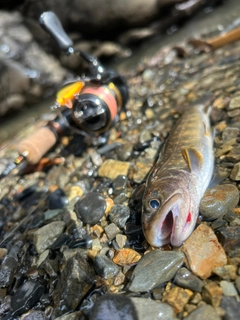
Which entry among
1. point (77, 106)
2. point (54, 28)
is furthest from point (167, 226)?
point (54, 28)

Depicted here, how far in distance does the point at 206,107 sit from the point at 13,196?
265 centimetres

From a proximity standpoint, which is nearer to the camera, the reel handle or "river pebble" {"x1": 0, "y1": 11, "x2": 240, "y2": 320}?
"river pebble" {"x1": 0, "y1": 11, "x2": 240, "y2": 320}

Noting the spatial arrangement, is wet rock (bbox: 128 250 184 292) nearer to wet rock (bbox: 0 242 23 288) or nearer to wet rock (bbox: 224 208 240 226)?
wet rock (bbox: 224 208 240 226)

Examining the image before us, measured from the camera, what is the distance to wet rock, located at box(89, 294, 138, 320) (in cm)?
206

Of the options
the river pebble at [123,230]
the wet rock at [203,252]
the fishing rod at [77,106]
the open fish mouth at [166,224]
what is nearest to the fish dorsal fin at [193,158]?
the river pebble at [123,230]

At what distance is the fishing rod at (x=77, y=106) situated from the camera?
3.49 meters

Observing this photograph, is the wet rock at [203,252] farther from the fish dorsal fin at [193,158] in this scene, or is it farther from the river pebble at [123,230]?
the fish dorsal fin at [193,158]

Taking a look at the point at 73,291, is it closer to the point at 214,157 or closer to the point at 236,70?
the point at 214,157

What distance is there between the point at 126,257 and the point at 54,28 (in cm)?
281

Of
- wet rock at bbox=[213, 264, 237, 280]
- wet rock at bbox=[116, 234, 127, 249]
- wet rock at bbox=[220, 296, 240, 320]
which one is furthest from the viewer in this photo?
wet rock at bbox=[116, 234, 127, 249]

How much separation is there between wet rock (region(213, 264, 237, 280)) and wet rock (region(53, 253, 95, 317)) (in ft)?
3.15

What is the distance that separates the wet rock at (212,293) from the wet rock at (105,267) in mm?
724

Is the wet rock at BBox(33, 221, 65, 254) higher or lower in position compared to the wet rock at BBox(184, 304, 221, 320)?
higher

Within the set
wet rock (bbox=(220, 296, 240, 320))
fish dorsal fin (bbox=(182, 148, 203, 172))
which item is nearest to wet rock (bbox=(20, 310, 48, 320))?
wet rock (bbox=(220, 296, 240, 320))
